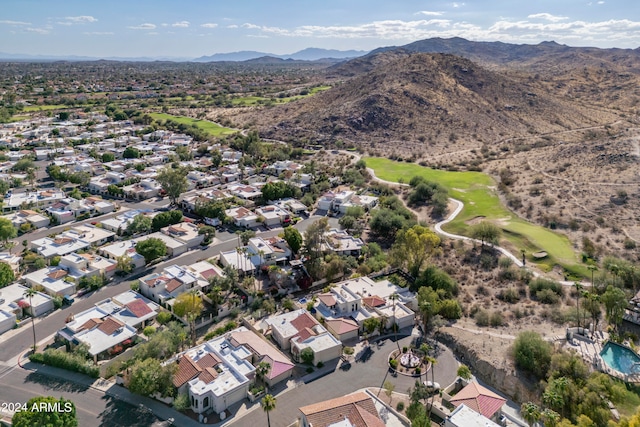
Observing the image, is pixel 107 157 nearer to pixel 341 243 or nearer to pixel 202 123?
pixel 202 123

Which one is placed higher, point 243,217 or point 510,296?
point 243,217

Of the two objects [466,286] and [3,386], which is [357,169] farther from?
[3,386]

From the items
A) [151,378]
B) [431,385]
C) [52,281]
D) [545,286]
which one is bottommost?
[431,385]

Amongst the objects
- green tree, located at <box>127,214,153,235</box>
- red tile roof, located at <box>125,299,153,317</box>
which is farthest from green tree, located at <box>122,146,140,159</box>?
red tile roof, located at <box>125,299,153,317</box>

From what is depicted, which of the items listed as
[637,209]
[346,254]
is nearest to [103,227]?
[346,254]

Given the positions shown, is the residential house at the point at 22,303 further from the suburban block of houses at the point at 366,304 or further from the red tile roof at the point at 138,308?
the suburban block of houses at the point at 366,304

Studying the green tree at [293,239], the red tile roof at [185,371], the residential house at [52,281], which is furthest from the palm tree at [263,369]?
the residential house at [52,281]

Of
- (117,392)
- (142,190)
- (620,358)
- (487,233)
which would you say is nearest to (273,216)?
(142,190)
